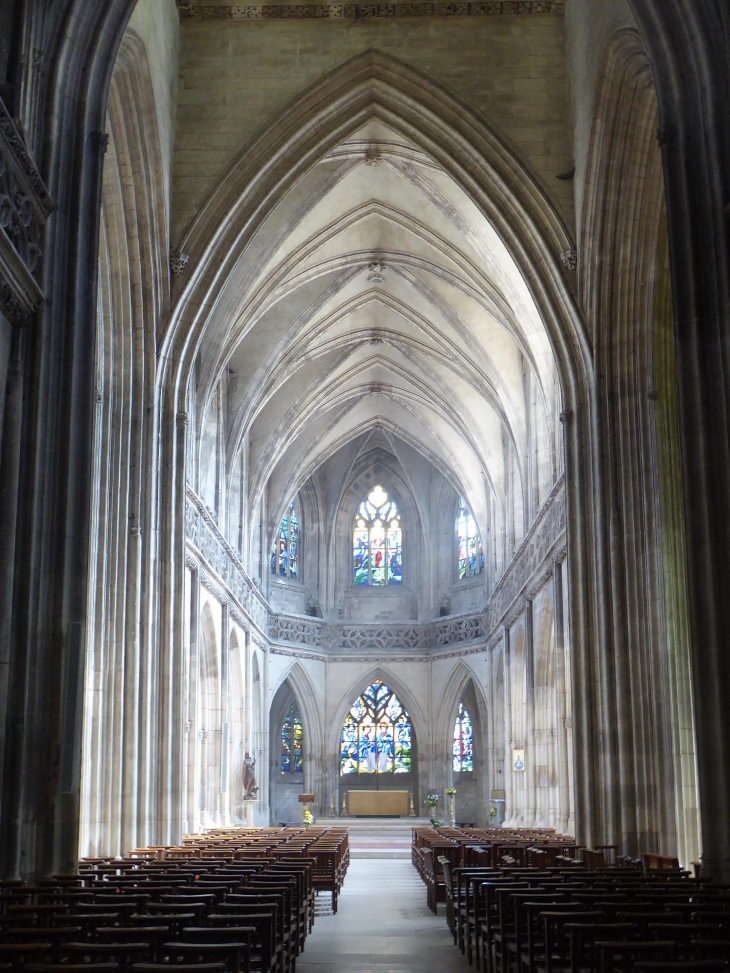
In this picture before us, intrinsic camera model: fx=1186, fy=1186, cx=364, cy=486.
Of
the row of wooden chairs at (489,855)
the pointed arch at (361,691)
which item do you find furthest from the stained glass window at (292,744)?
the row of wooden chairs at (489,855)

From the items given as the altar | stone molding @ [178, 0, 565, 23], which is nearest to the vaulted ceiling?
stone molding @ [178, 0, 565, 23]

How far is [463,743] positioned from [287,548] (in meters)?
8.48

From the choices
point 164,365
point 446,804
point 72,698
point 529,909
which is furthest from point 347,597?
point 529,909

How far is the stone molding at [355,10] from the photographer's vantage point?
19.2 m

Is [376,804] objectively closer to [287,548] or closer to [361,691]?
[361,691]

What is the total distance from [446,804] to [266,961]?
30.5 m

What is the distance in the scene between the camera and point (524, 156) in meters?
18.9

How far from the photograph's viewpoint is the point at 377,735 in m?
39.0

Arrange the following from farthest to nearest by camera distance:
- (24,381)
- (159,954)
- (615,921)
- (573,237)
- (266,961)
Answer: (573,237), (24,381), (266,961), (615,921), (159,954)

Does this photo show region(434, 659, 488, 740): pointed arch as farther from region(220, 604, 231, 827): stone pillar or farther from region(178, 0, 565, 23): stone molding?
region(178, 0, 565, 23): stone molding

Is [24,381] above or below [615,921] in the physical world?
above

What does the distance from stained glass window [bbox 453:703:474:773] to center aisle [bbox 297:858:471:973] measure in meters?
19.3

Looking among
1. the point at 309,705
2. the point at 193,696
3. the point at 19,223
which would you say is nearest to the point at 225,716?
the point at 193,696

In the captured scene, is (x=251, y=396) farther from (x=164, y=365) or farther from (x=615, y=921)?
(x=615, y=921)
